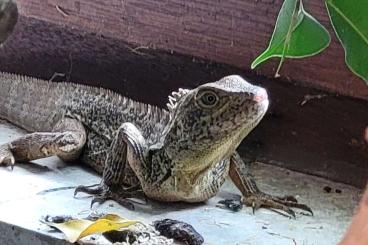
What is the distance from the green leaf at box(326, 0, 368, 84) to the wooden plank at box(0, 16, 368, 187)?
1155mm

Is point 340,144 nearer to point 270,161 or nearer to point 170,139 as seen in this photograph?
point 270,161

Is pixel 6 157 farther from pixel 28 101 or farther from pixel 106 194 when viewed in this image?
pixel 28 101

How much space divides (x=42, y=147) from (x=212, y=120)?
17.8 inches

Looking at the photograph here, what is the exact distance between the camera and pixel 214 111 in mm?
1782

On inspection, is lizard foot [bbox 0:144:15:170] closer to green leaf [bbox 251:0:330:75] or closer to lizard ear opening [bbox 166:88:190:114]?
lizard ear opening [bbox 166:88:190:114]

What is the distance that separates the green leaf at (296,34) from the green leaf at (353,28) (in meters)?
0.03

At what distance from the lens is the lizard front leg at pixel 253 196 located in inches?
74.4

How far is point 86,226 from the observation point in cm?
152

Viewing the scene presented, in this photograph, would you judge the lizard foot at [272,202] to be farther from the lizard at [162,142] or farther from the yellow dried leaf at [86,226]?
the yellow dried leaf at [86,226]

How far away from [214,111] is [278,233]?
27 centimetres

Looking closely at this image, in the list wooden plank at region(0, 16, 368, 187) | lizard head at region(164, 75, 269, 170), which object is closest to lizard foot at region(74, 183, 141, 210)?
lizard head at region(164, 75, 269, 170)

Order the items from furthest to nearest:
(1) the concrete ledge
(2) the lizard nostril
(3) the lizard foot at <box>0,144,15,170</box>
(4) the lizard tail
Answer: (4) the lizard tail
(3) the lizard foot at <box>0,144,15,170</box>
(2) the lizard nostril
(1) the concrete ledge

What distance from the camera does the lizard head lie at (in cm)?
175

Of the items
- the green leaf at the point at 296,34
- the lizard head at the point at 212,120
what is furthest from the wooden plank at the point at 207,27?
the green leaf at the point at 296,34
